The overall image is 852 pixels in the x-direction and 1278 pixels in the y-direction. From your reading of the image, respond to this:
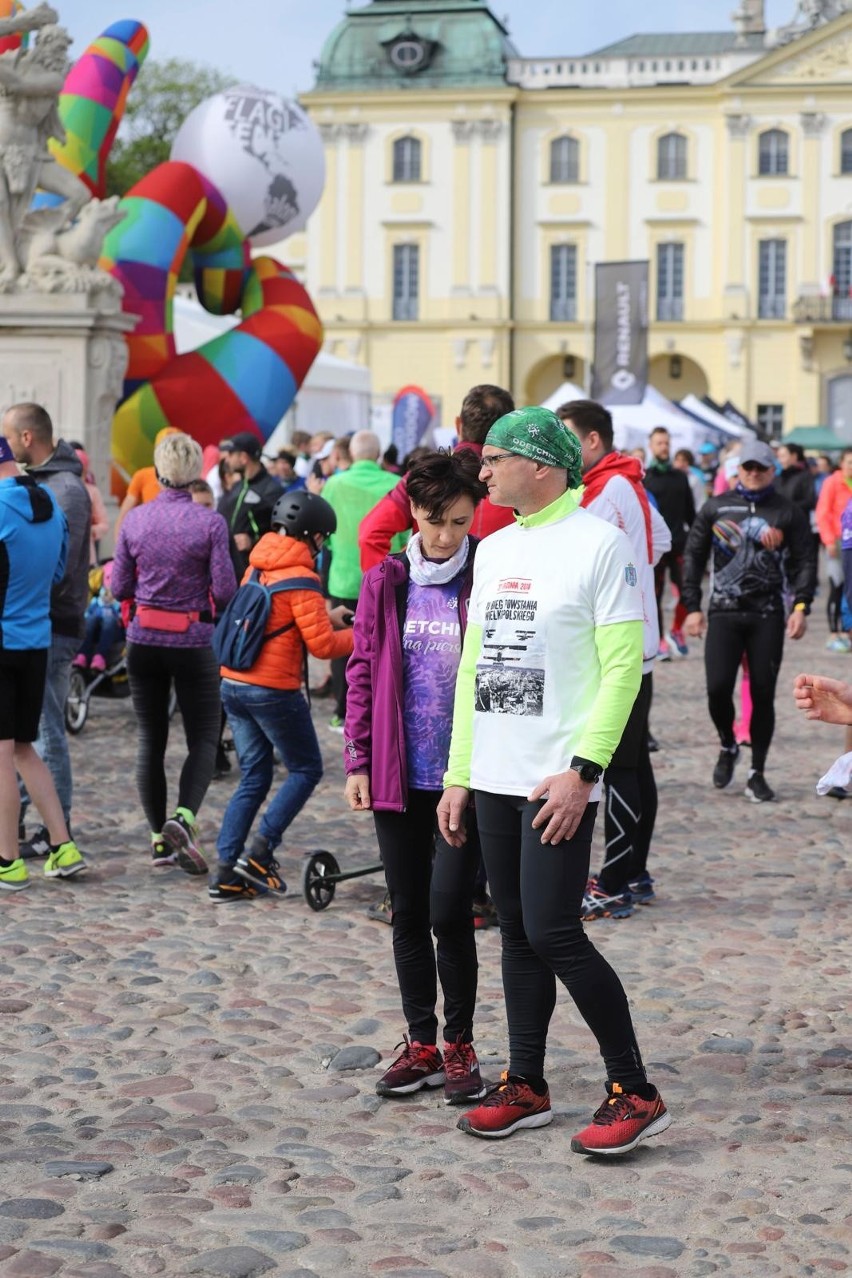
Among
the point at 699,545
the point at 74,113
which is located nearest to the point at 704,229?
the point at 74,113

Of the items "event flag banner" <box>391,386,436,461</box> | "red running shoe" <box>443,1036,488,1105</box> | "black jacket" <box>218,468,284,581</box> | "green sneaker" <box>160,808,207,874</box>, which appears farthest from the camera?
"event flag banner" <box>391,386,436,461</box>

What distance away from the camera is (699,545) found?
9414mm

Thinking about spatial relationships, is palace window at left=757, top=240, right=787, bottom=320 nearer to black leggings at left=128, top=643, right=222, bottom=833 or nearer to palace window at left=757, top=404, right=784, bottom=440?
palace window at left=757, top=404, right=784, bottom=440

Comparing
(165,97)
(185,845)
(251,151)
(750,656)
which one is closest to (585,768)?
(185,845)

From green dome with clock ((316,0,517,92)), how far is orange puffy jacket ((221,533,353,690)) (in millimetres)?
55891

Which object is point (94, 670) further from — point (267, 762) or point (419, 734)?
point (419, 734)

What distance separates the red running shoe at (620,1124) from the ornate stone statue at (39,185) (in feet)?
34.5

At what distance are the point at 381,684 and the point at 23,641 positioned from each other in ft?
8.57

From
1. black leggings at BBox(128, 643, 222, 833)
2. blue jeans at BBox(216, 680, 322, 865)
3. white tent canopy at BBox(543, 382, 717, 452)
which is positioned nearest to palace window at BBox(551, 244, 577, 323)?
white tent canopy at BBox(543, 382, 717, 452)

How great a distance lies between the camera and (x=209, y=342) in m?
16.5

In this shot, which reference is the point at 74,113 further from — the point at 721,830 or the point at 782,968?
the point at 782,968

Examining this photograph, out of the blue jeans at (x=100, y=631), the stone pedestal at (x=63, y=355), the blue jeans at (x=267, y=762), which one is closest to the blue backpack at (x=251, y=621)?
the blue jeans at (x=267, y=762)

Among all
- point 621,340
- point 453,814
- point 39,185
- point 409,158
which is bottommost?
point 453,814

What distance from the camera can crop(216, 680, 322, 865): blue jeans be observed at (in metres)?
7.16
